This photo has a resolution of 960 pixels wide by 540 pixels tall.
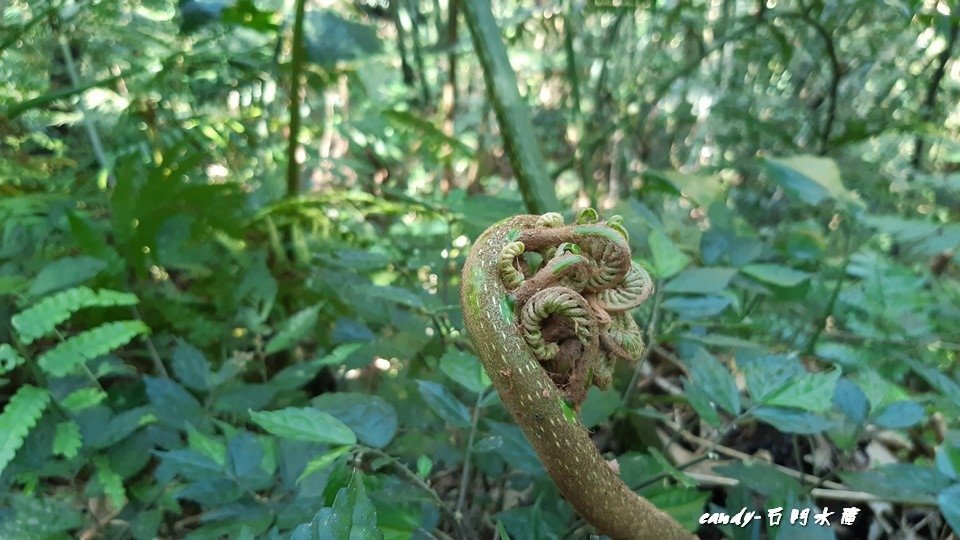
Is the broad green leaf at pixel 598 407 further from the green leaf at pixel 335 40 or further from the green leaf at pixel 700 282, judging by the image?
the green leaf at pixel 335 40

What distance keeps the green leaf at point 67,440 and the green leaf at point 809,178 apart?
1.29m

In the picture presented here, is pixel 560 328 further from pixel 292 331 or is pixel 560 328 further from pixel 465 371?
pixel 292 331

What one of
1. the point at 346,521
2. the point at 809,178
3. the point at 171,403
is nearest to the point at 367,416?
the point at 346,521

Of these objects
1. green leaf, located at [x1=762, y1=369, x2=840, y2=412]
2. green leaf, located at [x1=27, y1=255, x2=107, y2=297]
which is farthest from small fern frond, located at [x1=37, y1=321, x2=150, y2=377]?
green leaf, located at [x1=762, y1=369, x2=840, y2=412]

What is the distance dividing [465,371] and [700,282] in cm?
40

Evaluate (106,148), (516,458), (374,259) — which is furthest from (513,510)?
(106,148)

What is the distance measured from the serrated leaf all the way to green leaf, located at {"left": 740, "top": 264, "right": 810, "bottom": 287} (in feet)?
3.31

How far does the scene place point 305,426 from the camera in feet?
2.27

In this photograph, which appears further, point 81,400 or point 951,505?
point 81,400

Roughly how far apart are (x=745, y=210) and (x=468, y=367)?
2.16 m

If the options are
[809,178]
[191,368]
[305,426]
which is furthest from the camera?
[809,178]

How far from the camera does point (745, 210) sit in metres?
2.64

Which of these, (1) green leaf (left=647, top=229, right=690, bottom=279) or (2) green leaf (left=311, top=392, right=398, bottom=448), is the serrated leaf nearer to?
(2) green leaf (left=311, top=392, right=398, bottom=448)

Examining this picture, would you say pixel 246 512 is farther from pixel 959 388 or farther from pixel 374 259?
Result: pixel 959 388
